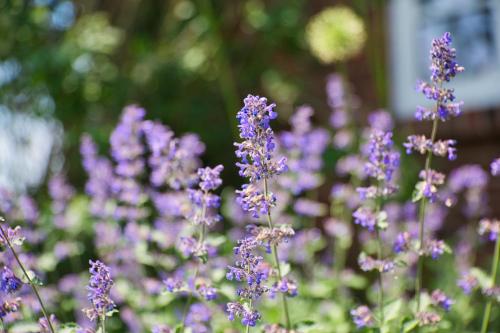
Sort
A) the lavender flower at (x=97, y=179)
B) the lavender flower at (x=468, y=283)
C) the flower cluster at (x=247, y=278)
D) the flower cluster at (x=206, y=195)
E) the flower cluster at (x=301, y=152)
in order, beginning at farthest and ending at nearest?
the lavender flower at (x=97, y=179) < the flower cluster at (x=301, y=152) < the lavender flower at (x=468, y=283) < the flower cluster at (x=206, y=195) < the flower cluster at (x=247, y=278)

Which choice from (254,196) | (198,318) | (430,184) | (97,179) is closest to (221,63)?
(97,179)

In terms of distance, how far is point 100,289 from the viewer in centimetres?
178

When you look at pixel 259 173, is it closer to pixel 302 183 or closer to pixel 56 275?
pixel 302 183

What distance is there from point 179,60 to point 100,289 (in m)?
4.74

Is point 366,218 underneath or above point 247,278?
above

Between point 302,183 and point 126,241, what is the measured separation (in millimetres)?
853

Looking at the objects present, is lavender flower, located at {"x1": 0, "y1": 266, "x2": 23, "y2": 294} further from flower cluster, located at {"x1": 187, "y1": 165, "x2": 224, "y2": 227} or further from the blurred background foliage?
the blurred background foliage

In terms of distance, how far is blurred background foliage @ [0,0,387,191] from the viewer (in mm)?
5645

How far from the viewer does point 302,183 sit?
3406mm

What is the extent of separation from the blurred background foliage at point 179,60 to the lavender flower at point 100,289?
3441 mm

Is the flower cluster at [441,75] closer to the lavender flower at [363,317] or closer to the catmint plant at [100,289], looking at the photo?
the lavender flower at [363,317]

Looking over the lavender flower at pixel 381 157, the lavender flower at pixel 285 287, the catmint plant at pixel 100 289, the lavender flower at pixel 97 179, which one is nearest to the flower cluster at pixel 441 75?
the lavender flower at pixel 381 157

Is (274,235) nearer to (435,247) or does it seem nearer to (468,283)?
(435,247)

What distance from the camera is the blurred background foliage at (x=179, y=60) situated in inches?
222
